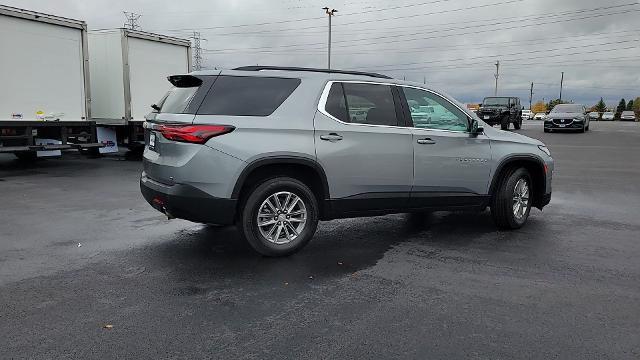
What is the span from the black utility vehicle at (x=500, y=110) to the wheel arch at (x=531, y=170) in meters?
24.0

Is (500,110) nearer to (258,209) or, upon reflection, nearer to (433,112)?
(433,112)

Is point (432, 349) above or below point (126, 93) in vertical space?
below

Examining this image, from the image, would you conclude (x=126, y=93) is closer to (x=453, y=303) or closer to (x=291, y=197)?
(x=291, y=197)

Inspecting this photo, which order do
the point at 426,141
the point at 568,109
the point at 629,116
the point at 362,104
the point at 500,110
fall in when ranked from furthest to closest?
the point at 629,116 → the point at 568,109 → the point at 500,110 → the point at 426,141 → the point at 362,104

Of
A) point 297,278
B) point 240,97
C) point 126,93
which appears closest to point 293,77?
point 240,97

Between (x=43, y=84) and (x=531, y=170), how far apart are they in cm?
1064

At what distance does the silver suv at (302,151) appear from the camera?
473 cm

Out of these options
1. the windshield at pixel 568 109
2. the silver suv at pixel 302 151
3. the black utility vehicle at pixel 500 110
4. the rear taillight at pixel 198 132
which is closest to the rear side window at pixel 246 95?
the silver suv at pixel 302 151

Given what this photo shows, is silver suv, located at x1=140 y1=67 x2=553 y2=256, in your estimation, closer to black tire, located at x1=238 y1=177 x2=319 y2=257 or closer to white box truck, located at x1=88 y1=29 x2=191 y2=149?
black tire, located at x1=238 y1=177 x2=319 y2=257

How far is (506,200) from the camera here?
248 inches

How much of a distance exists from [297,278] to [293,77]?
204 centimetres

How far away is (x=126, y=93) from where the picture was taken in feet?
44.1

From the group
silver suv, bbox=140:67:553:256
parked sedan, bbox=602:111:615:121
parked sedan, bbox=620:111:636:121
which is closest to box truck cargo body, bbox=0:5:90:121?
silver suv, bbox=140:67:553:256

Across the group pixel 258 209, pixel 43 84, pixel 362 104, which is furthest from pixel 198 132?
pixel 43 84
